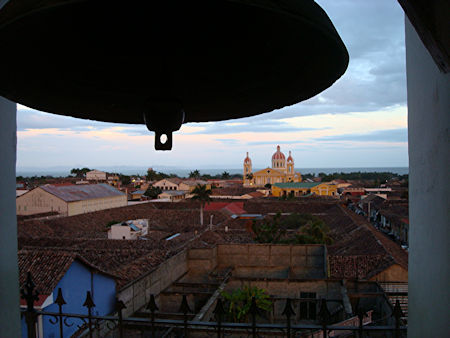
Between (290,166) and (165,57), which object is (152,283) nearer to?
(165,57)

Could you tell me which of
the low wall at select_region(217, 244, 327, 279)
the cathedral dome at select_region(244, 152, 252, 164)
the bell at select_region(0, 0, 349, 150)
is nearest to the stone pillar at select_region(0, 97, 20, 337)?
the bell at select_region(0, 0, 349, 150)

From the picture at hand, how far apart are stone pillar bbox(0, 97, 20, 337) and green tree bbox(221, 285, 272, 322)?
12857 mm

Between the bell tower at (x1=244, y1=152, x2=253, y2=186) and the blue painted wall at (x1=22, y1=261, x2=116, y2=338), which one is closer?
the blue painted wall at (x1=22, y1=261, x2=116, y2=338)

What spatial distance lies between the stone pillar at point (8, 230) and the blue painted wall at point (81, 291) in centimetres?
845

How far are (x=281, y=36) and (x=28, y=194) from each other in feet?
141

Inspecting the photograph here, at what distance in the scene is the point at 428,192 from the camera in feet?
6.44

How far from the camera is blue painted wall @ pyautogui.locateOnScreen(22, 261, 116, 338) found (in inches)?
417

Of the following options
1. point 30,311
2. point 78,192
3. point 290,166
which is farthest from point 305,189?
point 30,311

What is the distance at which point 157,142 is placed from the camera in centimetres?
166

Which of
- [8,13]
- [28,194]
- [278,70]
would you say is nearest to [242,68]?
[278,70]

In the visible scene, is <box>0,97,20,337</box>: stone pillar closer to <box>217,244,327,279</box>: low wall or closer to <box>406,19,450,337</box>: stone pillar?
<box>406,19,450,337</box>: stone pillar

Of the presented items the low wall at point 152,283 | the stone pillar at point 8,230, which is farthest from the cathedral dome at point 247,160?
the stone pillar at point 8,230

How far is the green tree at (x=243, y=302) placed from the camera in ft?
48.0

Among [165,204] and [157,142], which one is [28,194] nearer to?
[165,204]
